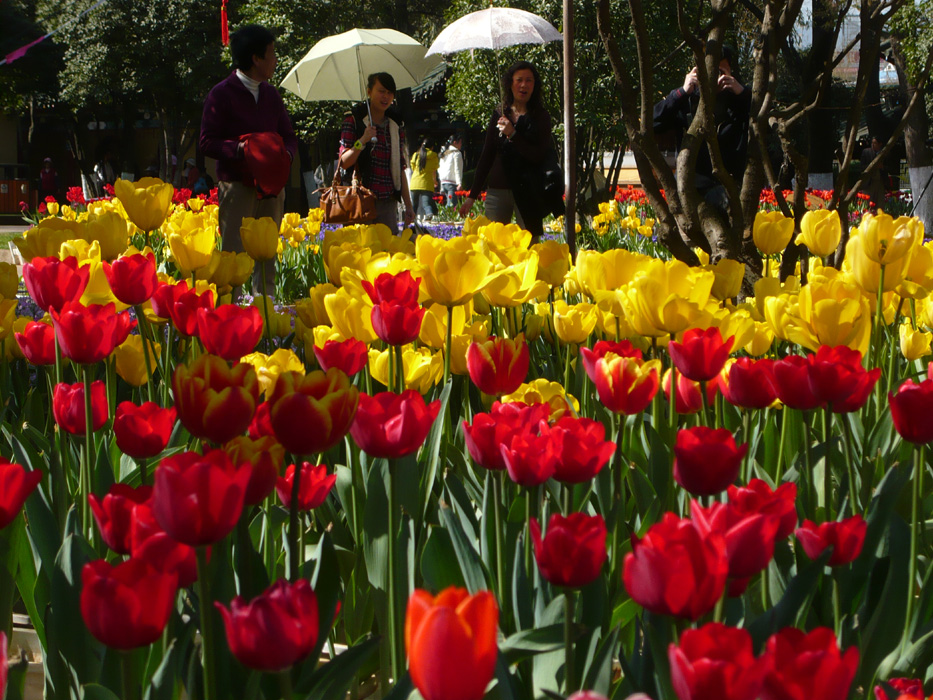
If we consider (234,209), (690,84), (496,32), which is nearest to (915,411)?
(690,84)

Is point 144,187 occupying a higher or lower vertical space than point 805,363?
higher

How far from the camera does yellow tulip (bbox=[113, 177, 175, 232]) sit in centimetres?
251

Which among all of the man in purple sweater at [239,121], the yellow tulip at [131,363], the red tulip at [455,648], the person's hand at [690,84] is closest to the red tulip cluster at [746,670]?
the red tulip at [455,648]

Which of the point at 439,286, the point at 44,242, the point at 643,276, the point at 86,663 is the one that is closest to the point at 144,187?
the point at 44,242

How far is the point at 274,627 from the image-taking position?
27.2 inches

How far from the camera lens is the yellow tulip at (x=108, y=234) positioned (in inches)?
90.5

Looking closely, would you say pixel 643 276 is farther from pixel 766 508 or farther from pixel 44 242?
pixel 44 242

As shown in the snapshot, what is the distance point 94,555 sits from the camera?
1.18 m

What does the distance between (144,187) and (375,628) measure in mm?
1636

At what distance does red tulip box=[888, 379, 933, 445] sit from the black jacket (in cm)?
349

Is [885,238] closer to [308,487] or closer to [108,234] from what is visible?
[308,487]

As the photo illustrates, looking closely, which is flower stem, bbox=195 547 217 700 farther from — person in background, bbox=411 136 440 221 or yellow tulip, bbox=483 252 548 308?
person in background, bbox=411 136 440 221

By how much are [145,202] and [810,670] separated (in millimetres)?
2281

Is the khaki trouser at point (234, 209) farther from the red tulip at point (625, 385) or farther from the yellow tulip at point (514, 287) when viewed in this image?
the red tulip at point (625, 385)
